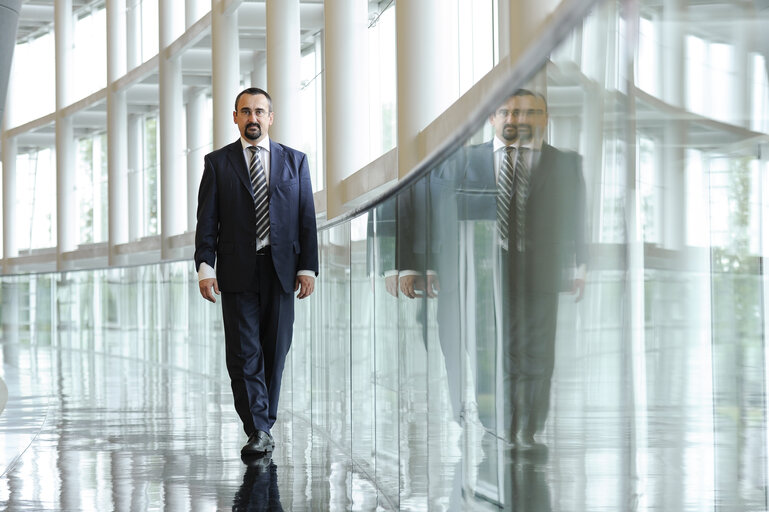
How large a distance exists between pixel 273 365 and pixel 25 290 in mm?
20707

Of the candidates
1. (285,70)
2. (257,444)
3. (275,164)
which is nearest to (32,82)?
(285,70)

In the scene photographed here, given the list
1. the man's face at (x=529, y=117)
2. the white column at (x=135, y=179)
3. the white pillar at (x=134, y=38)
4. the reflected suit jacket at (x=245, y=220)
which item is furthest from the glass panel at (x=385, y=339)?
the white column at (x=135, y=179)

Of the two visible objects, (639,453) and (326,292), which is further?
(326,292)

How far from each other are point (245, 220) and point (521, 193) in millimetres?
3327

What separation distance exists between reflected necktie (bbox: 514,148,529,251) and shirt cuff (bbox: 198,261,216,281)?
321 centimetres

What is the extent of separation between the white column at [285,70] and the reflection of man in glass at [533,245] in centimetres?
879

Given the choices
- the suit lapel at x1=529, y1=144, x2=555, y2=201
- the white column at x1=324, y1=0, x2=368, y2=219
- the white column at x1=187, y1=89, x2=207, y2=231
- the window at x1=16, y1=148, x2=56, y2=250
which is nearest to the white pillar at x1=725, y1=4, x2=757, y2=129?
the suit lapel at x1=529, y1=144, x2=555, y2=201

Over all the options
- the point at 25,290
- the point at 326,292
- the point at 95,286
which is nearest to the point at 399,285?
the point at 326,292

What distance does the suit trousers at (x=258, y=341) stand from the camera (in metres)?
A: 5.14

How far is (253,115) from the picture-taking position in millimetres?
5508

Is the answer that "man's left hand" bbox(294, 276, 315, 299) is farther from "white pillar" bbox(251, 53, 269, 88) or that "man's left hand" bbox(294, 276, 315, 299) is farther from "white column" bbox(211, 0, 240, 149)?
"white pillar" bbox(251, 53, 269, 88)

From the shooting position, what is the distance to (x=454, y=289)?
9.21 ft

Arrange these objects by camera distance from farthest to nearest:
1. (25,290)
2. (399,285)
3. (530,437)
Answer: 1. (25,290)
2. (399,285)
3. (530,437)

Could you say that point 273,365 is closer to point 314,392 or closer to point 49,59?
point 314,392
